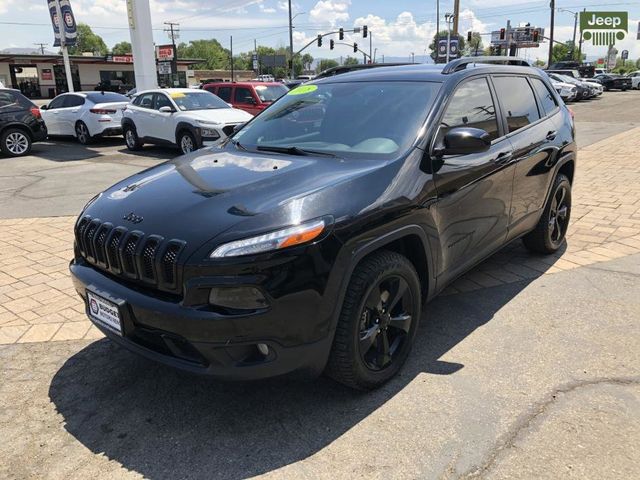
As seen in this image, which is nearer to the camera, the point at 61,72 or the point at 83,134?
the point at 83,134

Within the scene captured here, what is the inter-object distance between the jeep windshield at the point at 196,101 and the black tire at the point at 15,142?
12.4 feet

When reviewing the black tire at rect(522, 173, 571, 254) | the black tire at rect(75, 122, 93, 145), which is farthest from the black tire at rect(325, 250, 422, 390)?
the black tire at rect(75, 122, 93, 145)

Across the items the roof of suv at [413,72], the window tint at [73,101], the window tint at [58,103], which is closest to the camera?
the roof of suv at [413,72]

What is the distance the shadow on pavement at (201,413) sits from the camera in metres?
2.56

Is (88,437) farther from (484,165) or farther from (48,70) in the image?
(48,70)

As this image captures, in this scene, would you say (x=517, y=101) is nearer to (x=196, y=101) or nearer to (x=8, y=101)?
(x=196, y=101)

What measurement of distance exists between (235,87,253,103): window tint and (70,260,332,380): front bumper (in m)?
12.6

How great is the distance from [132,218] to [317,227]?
0.96 metres

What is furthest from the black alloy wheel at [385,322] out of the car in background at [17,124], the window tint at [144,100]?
the car in background at [17,124]

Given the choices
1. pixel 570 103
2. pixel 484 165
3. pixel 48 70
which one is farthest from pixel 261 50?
pixel 484 165

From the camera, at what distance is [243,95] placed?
14.7 meters

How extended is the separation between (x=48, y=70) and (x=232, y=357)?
189 ft

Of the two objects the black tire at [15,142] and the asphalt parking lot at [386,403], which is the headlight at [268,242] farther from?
the black tire at [15,142]

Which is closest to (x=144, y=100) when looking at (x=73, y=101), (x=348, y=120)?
(x=73, y=101)
